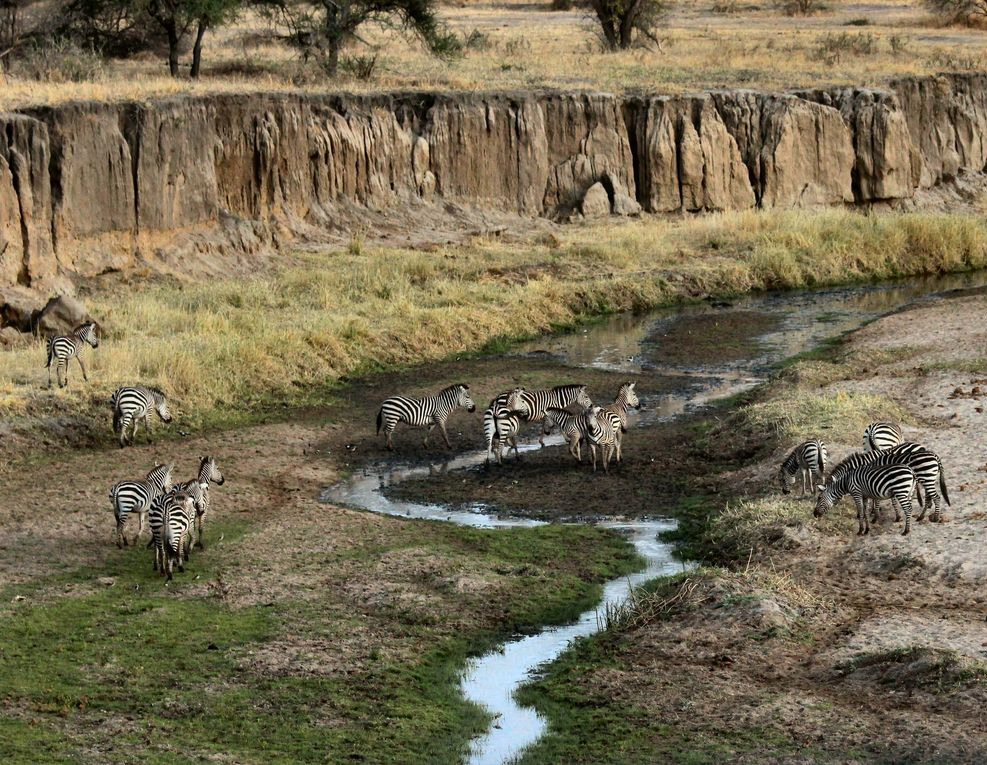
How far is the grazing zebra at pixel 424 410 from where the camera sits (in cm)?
2492

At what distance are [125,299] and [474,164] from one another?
48.1 feet

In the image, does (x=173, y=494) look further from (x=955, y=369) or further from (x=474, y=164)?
(x=474, y=164)

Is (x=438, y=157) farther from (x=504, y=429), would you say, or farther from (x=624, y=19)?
(x=624, y=19)

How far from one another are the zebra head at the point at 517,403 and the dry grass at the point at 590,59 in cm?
1517

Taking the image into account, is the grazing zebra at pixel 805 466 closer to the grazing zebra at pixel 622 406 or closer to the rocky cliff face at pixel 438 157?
the grazing zebra at pixel 622 406

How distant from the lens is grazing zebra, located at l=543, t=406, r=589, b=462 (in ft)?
77.2

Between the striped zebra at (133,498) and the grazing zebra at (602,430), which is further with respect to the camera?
the grazing zebra at (602,430)

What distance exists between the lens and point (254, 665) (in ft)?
51.3

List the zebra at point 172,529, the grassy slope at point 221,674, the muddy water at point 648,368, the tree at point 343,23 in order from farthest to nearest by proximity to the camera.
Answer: the tree at point 343,23 → the zebra at point 172,529 → the muddy water at point 648,368 → the grassy slope at point 221,674

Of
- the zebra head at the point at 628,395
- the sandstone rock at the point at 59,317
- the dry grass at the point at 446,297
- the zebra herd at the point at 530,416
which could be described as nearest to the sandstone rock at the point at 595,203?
the dry grass at the point at 446,297

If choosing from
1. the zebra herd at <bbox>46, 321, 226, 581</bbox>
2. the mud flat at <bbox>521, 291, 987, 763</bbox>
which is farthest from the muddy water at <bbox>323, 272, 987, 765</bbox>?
the zebra herd at <bbox>46, 321, 226, 581</bbox>

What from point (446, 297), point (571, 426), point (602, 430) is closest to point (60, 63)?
point (446, 297)

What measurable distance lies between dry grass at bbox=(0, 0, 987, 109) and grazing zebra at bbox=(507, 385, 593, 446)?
49.1 feet

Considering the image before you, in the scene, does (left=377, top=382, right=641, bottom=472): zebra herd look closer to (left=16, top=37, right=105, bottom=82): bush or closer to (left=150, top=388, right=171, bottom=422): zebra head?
(left=150, top=388, right=171, bottom=422): zebra head
